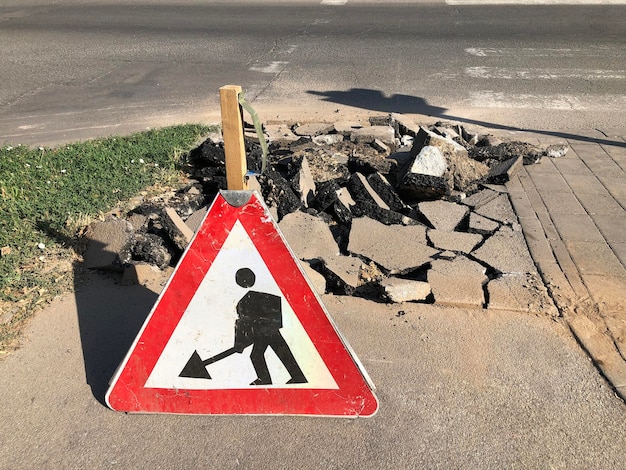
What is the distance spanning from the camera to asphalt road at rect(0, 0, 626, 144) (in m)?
8.41

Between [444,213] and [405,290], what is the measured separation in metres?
1.51

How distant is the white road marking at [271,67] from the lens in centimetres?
1058

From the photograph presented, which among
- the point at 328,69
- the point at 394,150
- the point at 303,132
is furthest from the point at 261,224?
the point at 328,69

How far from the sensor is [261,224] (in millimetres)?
2555

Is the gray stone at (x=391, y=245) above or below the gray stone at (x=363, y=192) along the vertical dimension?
below

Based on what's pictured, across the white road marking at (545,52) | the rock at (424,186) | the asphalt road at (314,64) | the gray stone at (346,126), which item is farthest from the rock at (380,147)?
the white road marking at (545,52)

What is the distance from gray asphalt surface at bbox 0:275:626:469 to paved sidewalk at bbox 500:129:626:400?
22 centimetres

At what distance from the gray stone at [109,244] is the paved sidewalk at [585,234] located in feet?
10.5

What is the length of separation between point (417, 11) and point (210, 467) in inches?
592

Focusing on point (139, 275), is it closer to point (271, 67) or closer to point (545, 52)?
point (271, 67)

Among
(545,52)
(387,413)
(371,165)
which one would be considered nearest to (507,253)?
(371,165)

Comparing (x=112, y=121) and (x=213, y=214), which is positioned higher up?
(x=213, y=214)

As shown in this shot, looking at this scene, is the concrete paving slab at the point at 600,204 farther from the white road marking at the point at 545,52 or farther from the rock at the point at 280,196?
the white road marking at the point at 545,52

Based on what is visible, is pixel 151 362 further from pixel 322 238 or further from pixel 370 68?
pixel 370 68
